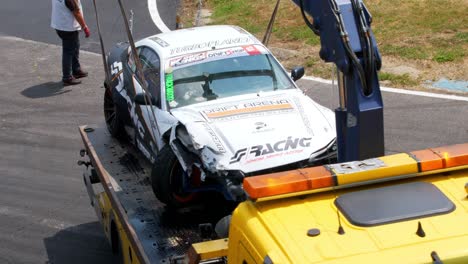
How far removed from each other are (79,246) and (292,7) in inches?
450

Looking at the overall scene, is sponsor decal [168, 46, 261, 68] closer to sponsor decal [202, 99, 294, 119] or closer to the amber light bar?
sponsor decal [202, 99, 294, 119]

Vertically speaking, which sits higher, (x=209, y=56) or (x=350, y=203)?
(x=350, y=203)

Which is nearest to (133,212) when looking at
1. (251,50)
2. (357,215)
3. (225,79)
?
(225,79)

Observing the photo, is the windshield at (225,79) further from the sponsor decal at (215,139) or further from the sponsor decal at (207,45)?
the sponsor decal at (215,139)

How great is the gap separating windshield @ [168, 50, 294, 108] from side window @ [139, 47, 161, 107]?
0.20 m

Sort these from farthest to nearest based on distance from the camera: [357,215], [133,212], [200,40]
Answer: [200,40]
[133,212]
[357,215]

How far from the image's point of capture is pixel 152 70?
9742 mm

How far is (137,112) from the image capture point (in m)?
9.54

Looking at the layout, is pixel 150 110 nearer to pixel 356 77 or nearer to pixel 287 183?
pixel 356 77

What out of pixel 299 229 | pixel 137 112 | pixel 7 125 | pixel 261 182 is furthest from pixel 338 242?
pixel 7 125

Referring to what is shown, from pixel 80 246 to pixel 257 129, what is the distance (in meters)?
3.07

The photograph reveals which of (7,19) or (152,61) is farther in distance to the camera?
(7,19)

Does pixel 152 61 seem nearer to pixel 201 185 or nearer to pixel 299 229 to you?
pixel 201 185

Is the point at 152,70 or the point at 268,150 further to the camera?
the point at 152,70
